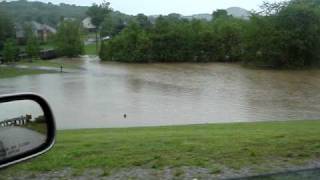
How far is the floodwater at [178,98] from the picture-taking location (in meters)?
20.7

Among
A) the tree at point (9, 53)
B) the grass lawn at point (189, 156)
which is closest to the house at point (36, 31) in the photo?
the tree at point (9, 53)

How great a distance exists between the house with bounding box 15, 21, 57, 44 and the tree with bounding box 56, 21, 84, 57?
774 centimetres

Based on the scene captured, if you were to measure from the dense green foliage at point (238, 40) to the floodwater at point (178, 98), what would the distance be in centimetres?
706

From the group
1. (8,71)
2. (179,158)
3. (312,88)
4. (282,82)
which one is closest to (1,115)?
(179,158)

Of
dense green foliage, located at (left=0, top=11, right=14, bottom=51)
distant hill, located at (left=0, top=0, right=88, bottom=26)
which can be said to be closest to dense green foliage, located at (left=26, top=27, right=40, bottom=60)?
dense green foliage, located at (left=0, top=11, right=14, bottom=51)

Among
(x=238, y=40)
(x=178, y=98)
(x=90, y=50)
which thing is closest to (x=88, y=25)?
(x=90, y=50)

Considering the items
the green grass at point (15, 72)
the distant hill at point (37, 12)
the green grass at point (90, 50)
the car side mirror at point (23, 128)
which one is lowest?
the green grass at point (15, 72)

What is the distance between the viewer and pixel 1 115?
1.91 meters

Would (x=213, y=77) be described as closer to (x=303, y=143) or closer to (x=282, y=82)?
(x=282, y=82)

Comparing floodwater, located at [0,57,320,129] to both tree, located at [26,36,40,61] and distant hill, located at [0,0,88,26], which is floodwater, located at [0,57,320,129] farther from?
distant hill, located at [0,0,88,26]

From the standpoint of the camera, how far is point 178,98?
28.2 meters

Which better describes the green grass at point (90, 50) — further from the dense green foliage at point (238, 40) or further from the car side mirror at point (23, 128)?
the car side mirror at point (23, 128)

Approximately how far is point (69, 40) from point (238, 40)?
2587 cm

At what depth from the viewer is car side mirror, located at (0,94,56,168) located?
6.23 feet
